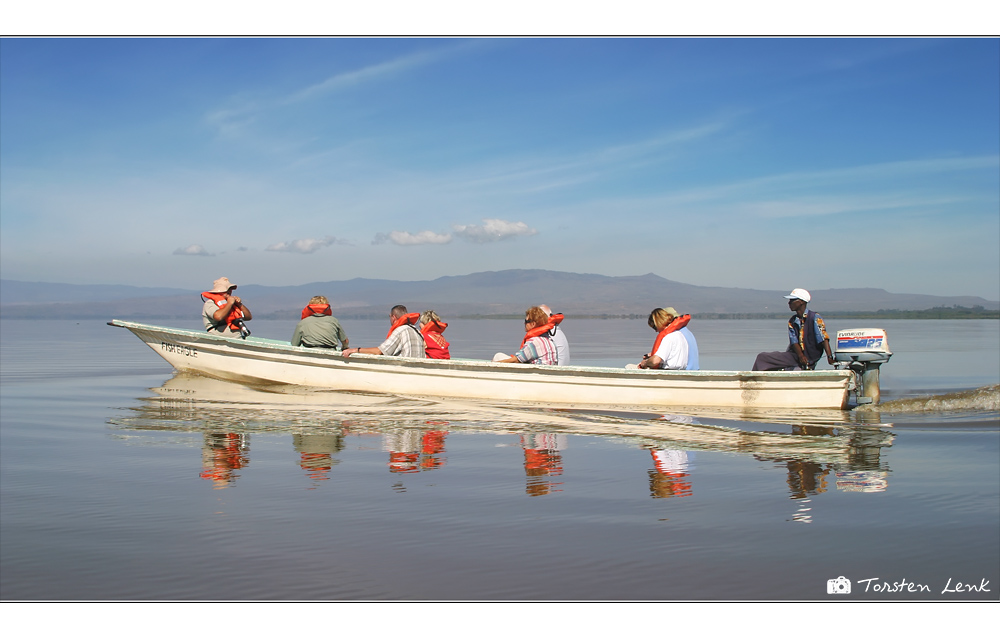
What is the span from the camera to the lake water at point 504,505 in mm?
5285

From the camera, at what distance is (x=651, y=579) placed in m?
5.31

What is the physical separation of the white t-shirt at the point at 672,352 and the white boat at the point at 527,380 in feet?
0.75

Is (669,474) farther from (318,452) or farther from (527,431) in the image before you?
(318,452)

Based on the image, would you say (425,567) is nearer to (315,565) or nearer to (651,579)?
(315,565)

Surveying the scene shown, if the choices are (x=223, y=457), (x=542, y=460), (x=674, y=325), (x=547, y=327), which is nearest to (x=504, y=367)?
(x=547, y=327)

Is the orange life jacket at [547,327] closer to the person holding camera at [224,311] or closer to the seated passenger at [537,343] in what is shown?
the seated passenger at [537,343]

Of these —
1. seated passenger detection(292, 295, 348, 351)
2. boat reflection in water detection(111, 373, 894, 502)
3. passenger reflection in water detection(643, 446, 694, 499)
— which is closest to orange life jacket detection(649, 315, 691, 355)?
boat reflection in water detection(111, 373, 894, 502)

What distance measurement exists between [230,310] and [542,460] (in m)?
10.8

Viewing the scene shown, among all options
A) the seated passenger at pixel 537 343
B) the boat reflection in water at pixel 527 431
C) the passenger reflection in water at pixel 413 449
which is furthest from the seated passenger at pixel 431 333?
the passenger reflection in water at pixel 413 449

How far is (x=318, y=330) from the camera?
16.1 meters

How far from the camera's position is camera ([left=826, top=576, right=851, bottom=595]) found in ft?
16.9

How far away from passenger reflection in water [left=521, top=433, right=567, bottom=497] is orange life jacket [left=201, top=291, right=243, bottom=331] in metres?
9.25

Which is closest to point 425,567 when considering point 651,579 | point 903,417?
point 651,579

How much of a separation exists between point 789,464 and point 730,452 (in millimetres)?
861
